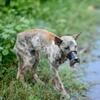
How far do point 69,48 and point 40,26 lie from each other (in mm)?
3927

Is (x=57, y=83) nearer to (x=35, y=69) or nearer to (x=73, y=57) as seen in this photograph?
(x=73, y=57)

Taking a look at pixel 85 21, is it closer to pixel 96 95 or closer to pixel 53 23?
pixel 53 23

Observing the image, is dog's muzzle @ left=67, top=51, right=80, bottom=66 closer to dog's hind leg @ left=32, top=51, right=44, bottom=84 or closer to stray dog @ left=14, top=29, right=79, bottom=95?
stray dog @ left=14, top=29, right=79, bottom=95

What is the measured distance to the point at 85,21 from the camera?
535 inches

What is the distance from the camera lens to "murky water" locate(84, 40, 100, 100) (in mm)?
7953

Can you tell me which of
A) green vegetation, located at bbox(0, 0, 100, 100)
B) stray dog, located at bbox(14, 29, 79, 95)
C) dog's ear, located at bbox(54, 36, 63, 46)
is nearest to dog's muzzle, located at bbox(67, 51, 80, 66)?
stray dog, located at bbox(14, 29, 79, 95)

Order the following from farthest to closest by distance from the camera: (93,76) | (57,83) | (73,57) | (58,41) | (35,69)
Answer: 1. (93,76)
2. (35,69)
3. (57,83)
4. (58,41)
5. (73,57)

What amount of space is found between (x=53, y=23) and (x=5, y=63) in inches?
157

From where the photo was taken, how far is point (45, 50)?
7.59m

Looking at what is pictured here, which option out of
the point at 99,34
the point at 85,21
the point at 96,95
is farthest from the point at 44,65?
the point at 85,21

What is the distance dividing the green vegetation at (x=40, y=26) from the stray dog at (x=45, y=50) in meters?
0.22

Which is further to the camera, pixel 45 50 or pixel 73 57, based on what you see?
pixel 45 50

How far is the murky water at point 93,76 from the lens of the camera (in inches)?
313

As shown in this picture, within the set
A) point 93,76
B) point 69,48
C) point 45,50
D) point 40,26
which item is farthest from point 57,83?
point 40,26
